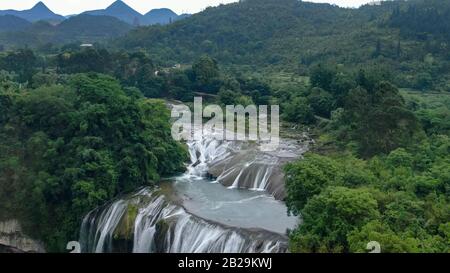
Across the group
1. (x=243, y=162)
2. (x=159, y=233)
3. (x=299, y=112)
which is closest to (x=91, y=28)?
(x=299, y=112)

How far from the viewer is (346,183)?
13.0 meters

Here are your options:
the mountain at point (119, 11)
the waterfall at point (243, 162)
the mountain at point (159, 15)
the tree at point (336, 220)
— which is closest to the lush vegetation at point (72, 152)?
the waterfall at point (243, 162)

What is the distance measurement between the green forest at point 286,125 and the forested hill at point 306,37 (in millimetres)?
1169

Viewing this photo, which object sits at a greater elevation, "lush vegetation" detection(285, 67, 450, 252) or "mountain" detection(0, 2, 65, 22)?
"mountain" detection(0, 2, 65, 22)

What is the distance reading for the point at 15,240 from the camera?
1708 cm

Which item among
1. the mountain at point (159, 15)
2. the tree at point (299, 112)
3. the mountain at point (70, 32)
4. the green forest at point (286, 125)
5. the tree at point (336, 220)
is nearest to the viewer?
the tree at point (336, 220)

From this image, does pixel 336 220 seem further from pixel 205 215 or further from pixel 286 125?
pixel 286 125

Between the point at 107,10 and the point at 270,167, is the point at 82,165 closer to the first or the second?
the point at 270,167

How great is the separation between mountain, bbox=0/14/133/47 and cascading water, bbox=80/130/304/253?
62.5m

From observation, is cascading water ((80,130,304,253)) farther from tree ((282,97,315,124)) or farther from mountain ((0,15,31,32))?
mountain ((0,15,31,32))

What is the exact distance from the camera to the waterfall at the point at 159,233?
1309cm

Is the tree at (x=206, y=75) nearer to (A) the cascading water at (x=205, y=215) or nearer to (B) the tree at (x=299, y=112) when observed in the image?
(B) the tree at (x=299, y=112)

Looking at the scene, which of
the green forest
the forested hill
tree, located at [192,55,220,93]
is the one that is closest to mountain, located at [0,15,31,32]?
the forested hill

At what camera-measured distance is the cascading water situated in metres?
13.5
